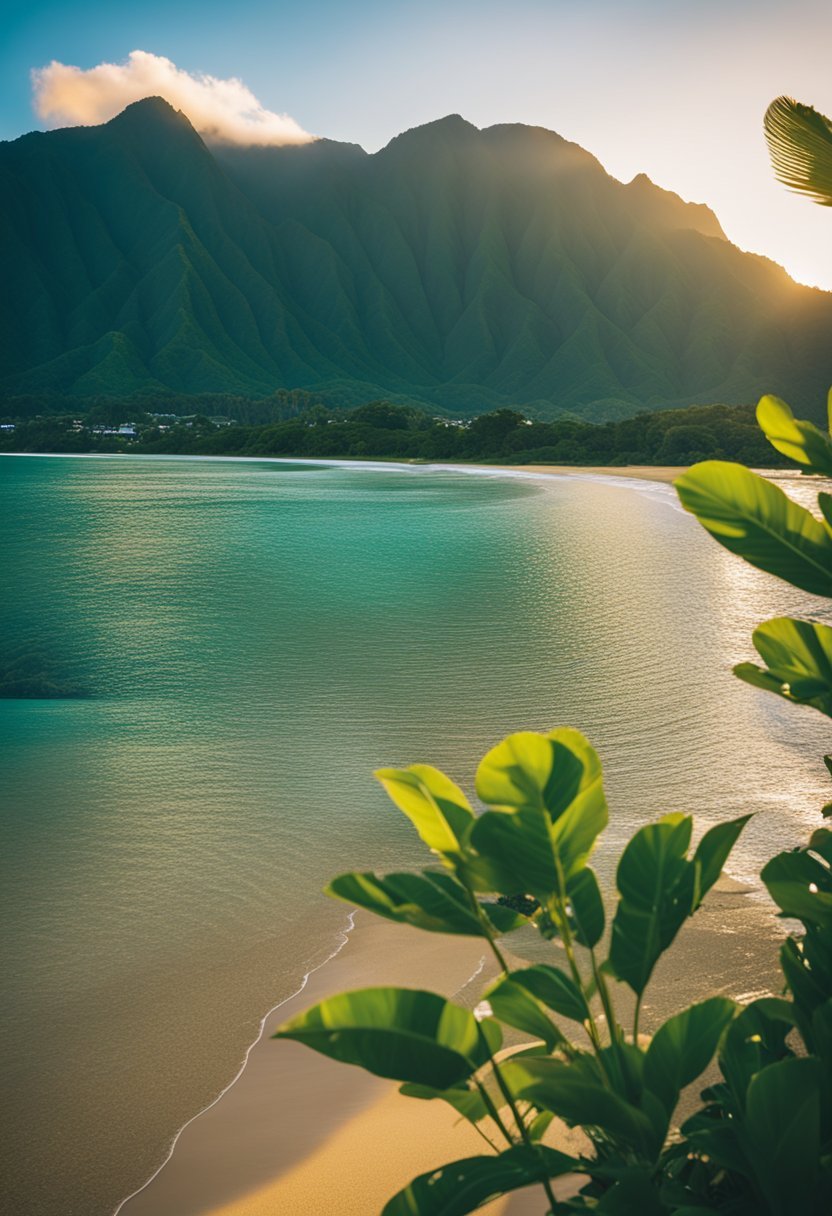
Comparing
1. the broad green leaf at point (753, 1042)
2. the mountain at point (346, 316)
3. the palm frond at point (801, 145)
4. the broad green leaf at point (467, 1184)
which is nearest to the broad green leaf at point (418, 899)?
the broad green leaf at point (467, 1184)

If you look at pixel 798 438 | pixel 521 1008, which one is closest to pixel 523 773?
pixel 521 1008

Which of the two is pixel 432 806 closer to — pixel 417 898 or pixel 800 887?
pixel 417 898

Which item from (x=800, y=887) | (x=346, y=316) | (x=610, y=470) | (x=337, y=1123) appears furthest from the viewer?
(x=346, y=316)

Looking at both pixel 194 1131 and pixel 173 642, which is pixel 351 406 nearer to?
pixel 173 642

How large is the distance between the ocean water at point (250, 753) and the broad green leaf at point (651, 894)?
2.36m

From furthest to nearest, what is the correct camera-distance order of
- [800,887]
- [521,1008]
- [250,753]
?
[250,753] < [800,887] < [521,1008]

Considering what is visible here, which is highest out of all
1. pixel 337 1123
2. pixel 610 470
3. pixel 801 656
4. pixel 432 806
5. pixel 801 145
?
pixel 610 470

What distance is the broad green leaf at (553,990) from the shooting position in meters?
1.04

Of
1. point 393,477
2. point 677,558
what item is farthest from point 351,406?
point 677,558

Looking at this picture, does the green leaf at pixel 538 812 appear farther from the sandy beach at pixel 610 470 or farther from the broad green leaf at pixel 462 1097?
the sandy beach at pixel 610 470

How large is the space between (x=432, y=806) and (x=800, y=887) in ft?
1.60

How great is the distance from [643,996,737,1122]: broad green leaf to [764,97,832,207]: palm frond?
4.57 ft

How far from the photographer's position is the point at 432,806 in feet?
3.27

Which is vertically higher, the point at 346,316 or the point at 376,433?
the point at 346,316
